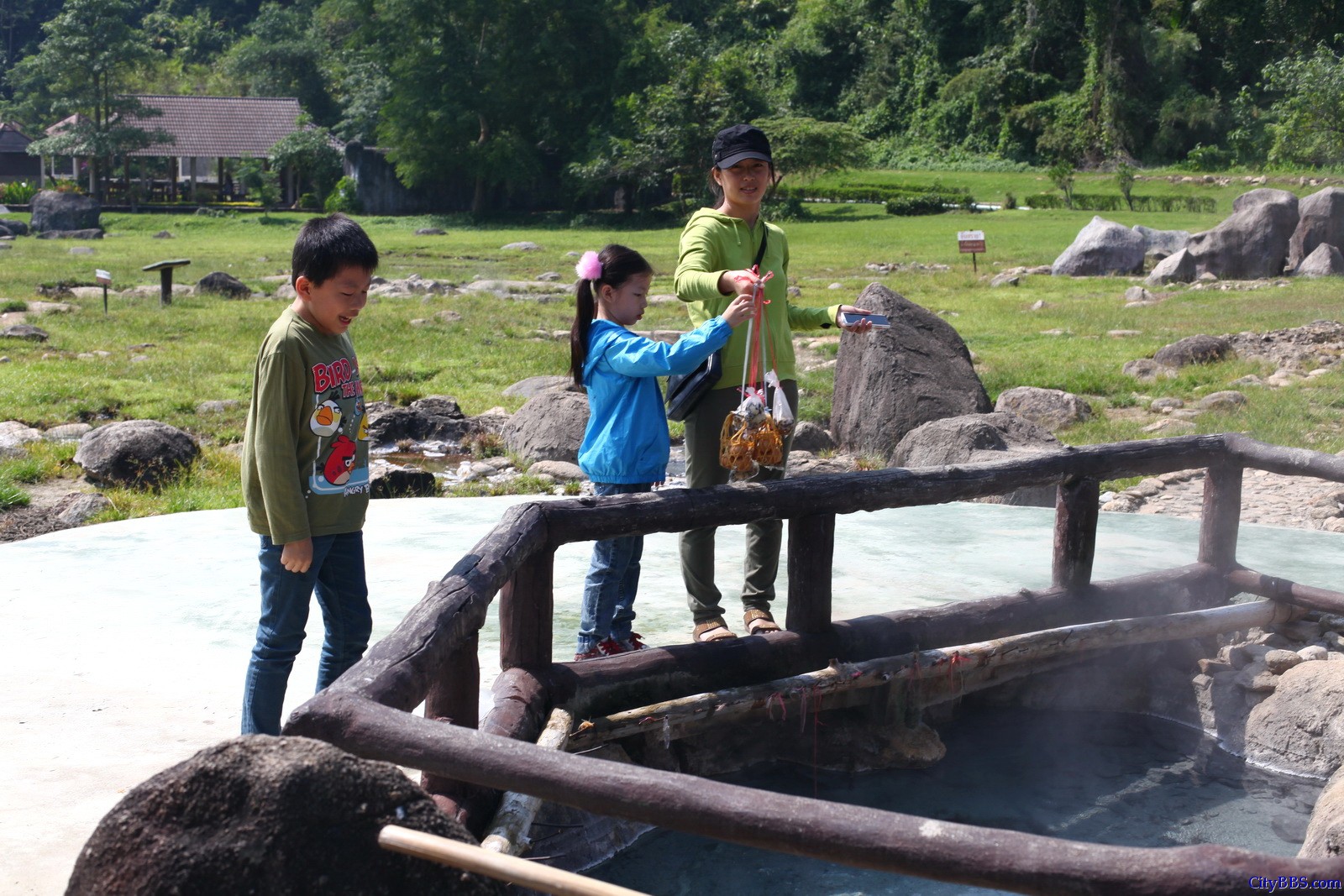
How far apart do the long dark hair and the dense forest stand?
2840 centimetres

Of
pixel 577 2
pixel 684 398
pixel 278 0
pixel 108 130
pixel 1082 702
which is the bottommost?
pixel 1082 702

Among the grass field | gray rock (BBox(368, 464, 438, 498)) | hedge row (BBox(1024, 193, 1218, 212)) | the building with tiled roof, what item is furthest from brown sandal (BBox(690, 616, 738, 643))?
the building with tiled roof

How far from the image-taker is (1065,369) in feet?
39.6

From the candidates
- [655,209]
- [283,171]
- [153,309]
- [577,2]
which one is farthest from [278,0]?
[153,309]

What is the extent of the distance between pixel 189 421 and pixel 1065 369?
24.3 ft

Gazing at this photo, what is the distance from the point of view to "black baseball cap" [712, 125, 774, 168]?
4.15m

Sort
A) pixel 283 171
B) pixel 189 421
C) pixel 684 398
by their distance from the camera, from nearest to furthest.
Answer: pixel 684 398, pixel 189 421, pixel 283 171

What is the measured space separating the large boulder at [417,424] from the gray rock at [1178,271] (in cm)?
1211

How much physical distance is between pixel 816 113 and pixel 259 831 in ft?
167

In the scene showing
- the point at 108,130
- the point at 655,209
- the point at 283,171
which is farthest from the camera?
the point at 283,171

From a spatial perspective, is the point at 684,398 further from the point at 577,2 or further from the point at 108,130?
the point at 108,130

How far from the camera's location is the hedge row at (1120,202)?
99.3ft

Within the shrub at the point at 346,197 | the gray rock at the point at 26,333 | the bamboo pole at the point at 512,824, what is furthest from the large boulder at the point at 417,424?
the shrub at the point at 346,197

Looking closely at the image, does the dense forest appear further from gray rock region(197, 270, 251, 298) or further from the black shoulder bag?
the black shoulder bag
